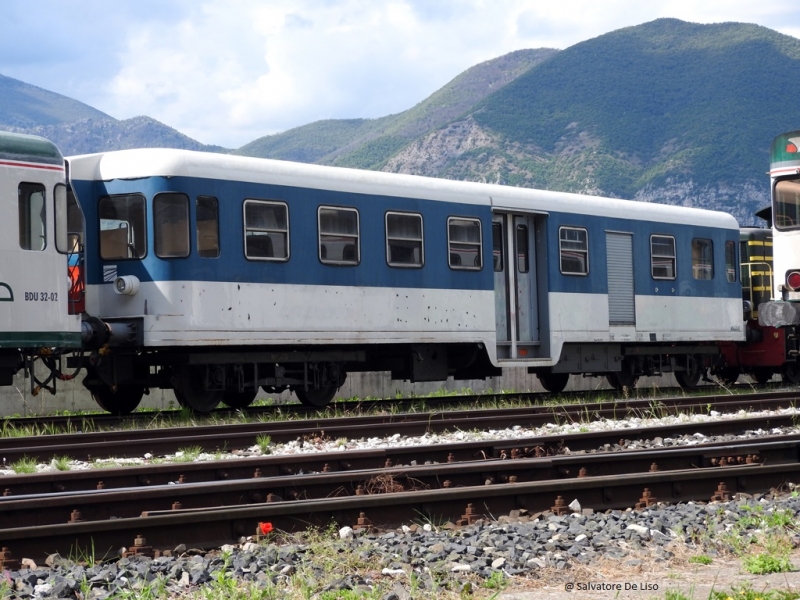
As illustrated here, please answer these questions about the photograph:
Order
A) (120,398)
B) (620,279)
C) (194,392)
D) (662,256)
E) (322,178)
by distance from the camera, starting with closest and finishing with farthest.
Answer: (194,392)
(322,178)
(120,398)
(620,279)
(662,256)

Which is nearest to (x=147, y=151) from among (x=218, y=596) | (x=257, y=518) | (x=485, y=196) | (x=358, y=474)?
(x=485, y=196)

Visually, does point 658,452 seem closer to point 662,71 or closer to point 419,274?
point 419,274

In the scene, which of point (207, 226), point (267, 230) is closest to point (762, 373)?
point (267, 230)

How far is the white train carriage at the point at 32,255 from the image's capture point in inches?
489

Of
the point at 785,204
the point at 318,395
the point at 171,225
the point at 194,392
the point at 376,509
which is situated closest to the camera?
the point at 376,509

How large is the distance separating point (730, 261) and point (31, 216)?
44.0 ft

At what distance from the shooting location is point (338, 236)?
15.2 metres

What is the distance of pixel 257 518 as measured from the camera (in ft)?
21.2

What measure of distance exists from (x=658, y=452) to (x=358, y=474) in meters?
2.47

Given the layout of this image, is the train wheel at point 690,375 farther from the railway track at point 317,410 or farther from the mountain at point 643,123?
the mountain at point 643,123

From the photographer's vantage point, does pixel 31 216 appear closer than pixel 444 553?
No

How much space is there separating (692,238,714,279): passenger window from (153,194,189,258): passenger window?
10.3m

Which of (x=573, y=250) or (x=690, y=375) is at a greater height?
(x=573, y=250)

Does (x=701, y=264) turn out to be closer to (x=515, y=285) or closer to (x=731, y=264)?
(x=731, y=264)
